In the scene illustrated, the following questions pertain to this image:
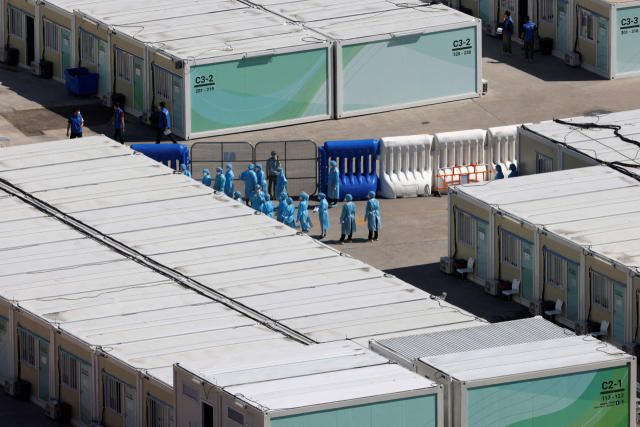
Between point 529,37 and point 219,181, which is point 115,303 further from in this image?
point 529,37

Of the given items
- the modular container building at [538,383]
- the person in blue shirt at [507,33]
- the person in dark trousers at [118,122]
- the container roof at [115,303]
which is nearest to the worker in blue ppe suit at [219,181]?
the person in dark trousers at [118,122]

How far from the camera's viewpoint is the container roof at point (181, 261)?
1398 inches

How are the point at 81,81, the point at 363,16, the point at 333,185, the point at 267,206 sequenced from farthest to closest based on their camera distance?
the point at 363,16, the point at 81,81, the point at 333,185, the point at 267,206

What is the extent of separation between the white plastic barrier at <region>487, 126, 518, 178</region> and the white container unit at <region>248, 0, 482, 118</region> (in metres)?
7.14

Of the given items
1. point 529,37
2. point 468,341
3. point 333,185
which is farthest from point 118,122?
point 468,341

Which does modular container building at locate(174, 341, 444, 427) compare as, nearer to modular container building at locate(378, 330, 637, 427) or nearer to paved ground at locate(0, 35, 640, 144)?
modular container building at locate(378, 330, 637, 427)

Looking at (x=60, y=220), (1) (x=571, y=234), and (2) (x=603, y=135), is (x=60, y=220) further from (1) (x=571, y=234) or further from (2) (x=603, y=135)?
(2) (x=603, y=135)

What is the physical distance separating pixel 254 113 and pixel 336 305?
21.8m

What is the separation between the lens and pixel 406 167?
5250 cm

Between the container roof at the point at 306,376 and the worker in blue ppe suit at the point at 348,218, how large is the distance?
49.9 feet

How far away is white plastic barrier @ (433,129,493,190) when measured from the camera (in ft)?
172

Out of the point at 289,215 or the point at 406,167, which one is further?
the point at 406,167

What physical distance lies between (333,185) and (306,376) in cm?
A: 2080

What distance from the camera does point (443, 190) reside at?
173 feet
